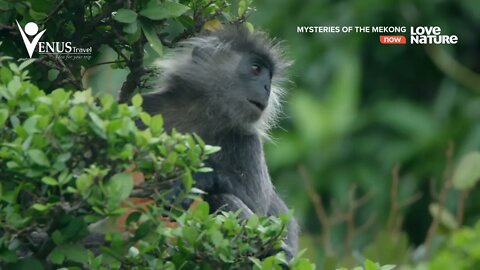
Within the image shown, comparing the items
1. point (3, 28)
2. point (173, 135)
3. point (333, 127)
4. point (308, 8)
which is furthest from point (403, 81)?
point (173, 135)

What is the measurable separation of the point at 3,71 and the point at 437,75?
4.37 m

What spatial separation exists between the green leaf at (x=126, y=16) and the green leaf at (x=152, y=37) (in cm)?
6

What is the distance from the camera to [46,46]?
12.0 feet

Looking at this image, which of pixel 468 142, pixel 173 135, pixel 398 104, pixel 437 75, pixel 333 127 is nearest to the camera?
pixel 173 135

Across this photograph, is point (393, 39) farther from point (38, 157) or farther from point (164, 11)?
point (38, 157)

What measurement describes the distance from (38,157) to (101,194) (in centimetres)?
15

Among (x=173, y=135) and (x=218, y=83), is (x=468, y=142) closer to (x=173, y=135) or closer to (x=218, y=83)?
(x=218, y=83)

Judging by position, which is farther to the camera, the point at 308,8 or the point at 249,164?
the point at 308,8

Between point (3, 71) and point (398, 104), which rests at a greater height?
point (3, 71)

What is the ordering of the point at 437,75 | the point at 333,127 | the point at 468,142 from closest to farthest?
→ the point at 333,127, the point at 468,142, the point at 437,75

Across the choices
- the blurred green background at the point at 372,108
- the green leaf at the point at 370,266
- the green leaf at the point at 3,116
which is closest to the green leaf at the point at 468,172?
the green leaf at the point at 370,266

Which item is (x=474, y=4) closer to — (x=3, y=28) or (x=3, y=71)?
(x=3, y=28)

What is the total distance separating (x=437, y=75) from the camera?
7043 millimetres

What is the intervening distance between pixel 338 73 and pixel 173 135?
330cm
